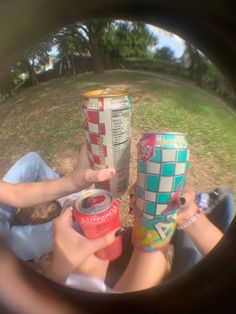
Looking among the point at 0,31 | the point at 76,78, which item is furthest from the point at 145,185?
the point at 0,31

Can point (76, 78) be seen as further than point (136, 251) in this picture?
No

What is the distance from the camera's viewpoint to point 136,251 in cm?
68

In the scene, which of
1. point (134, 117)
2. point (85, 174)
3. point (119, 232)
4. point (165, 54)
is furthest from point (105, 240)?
point (165, 54)

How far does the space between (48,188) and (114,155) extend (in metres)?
0.16

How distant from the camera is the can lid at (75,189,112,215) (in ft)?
2.00

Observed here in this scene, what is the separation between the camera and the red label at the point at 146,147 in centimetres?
55

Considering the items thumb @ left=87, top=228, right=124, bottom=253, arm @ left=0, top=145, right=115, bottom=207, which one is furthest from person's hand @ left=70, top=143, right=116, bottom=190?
thumb @ left=87, top=228, right=124, bottom=253

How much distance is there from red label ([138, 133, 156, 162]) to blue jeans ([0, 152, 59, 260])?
17 centimetres

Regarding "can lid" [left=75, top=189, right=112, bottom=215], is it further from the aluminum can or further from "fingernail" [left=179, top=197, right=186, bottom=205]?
"fingernail" [left=179, top=197, right=186, bottom=205]

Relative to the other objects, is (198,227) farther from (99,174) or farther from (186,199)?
(99,174)

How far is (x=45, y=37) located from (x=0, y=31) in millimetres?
76

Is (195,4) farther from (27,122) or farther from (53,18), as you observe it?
(27,122)

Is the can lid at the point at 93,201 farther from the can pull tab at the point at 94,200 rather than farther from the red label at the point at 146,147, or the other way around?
the red label at the point at 146,147

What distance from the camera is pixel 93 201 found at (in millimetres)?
622
